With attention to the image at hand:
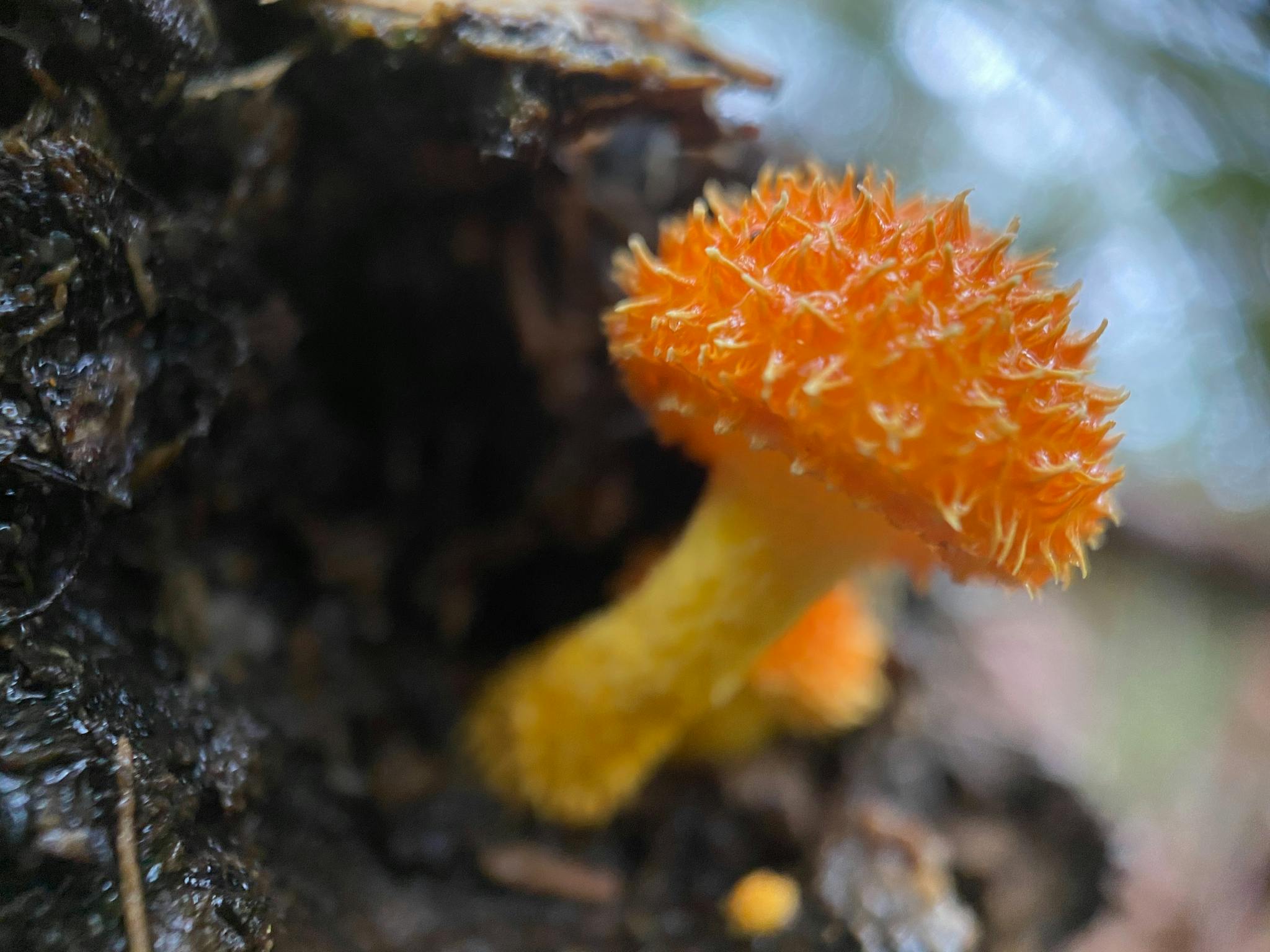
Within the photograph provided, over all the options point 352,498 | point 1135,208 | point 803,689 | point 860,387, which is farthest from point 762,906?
point 1135,208

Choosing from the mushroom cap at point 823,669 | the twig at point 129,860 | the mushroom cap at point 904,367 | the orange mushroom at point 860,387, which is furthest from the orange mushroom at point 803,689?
the twig at point 129,860

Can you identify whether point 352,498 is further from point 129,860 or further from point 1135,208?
point 1135,208

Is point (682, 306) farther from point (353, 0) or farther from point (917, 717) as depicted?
point (917, 717)

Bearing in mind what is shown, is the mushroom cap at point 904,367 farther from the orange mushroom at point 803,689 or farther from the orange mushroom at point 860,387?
the orange mushroom at point 803,689

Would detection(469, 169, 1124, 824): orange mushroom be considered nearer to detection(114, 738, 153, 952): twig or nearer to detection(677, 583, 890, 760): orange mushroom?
detection(677, 583, 890, 760): orange mushroom

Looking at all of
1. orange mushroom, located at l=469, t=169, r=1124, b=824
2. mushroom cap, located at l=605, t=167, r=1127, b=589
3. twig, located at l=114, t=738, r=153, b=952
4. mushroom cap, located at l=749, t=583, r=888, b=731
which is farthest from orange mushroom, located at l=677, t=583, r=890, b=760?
twig, located at l=114, t=738, r=153, b=952

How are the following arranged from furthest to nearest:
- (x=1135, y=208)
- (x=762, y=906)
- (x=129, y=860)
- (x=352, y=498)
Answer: (x=1135, y=208) < (x=352, y=498) < (x=762, y=906) < (x=129, y=860)

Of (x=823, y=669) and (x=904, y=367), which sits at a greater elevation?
(x=904, y=367)
